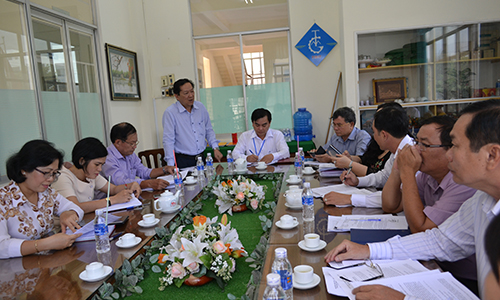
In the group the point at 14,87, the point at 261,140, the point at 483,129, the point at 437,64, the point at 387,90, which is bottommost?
the point at 261,140

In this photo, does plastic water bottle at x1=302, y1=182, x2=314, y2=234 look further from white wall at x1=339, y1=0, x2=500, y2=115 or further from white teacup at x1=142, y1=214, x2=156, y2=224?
white wall at x1=339, y1=0, x2=500, y2=115

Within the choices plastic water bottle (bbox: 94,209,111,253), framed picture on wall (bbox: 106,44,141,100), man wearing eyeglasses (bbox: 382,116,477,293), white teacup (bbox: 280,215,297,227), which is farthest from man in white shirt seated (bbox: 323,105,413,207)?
framed picture on wall (bbox: 106,44,141,100)

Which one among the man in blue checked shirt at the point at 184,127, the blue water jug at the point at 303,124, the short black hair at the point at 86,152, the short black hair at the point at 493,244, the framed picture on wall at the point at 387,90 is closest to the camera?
the short black hair at the point at 493,244

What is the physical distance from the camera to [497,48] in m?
5.02

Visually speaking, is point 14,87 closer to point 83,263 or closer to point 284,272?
point 83,263

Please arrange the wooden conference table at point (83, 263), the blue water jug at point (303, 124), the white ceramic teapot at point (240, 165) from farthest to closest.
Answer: the blue water jug at point (303, 124)
the white ceramic teapot at point (240, 165)
the wooden conference table at point (83, 263)

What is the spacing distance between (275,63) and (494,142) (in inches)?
203

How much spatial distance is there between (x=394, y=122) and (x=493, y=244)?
1408 millimetres

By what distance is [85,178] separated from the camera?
246 cm

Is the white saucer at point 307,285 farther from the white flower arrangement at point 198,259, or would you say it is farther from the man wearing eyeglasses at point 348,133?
the man wearing eyeglasses at point 348,133

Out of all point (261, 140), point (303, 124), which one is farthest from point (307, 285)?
point (303, 124)

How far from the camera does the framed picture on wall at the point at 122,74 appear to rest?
16.7 ft

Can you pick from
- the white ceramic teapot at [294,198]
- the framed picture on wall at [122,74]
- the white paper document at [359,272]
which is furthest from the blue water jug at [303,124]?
the white paper document at [359,272]

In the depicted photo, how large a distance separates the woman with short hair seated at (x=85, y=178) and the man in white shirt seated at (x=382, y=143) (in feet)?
4.51
